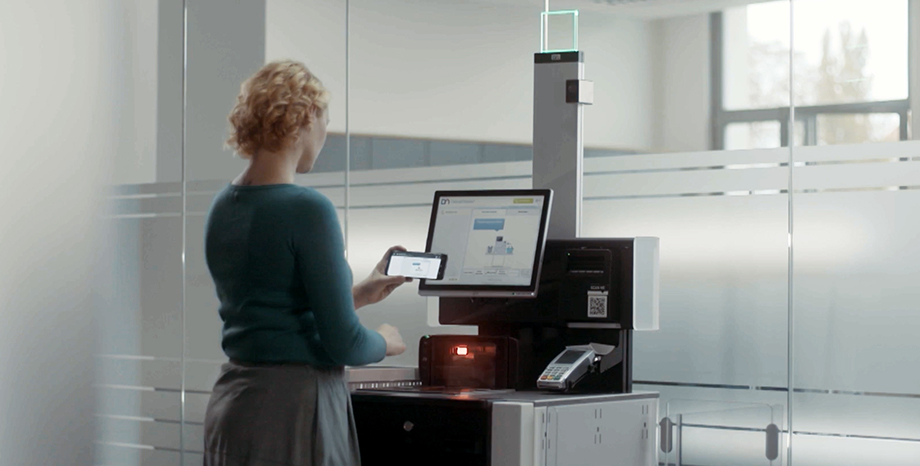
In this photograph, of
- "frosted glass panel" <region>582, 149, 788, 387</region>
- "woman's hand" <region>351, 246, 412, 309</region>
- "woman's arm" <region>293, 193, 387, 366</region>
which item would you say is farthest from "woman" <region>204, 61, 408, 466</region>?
"frosted glass panel" <region>582, 149, 788, 387</region>

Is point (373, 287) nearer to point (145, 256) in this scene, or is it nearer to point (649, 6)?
point (649, 6)

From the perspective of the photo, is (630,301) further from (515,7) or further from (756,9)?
(515,7)

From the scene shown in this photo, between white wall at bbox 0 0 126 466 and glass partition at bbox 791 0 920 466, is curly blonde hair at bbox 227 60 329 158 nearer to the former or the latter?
glass partition at bbox 791 0 920 466

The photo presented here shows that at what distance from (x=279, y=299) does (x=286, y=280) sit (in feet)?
0.15

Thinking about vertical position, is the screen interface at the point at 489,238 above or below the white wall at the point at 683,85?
below

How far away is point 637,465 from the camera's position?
2.95m

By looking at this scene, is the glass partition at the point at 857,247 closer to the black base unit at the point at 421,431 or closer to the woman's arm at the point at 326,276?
the black base unit at the point at 421,431

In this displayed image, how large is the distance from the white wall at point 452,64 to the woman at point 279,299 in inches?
98.8

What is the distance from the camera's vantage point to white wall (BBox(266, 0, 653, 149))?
15.5 feet

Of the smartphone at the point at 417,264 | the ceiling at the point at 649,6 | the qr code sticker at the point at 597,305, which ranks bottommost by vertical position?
the qr code sticker at the point at 597,305

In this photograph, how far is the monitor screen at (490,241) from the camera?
9.64 ft

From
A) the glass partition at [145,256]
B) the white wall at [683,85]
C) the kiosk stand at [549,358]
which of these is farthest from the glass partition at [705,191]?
the glass partition at [145,256]

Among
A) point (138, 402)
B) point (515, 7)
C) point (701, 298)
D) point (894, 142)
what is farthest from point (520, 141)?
point (138, 402)

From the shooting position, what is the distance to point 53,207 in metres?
5.64
